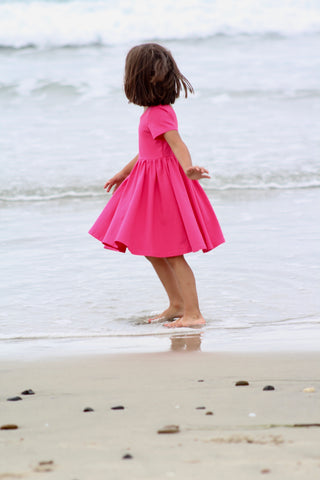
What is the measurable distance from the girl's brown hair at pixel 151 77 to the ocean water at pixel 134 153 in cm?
119

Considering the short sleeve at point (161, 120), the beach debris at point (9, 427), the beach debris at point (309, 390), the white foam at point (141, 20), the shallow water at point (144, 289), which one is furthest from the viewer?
the white foam at point (141, 20)

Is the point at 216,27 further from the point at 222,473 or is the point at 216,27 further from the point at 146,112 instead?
the point at 222,473

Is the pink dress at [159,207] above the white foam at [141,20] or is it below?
below

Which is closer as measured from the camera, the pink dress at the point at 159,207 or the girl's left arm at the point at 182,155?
the girl's left arm at the point at 182,155

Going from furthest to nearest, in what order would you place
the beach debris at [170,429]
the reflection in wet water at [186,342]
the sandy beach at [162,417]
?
the reflection in wet water at [186,342], the beach debris at [170,429], the sandy beach at [162,417]

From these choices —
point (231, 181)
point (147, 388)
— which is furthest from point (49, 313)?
point (231, 181)

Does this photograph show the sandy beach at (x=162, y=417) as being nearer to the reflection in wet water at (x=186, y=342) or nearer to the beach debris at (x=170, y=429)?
the beach debris at (x=170, y=429)

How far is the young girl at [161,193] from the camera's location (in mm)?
3713

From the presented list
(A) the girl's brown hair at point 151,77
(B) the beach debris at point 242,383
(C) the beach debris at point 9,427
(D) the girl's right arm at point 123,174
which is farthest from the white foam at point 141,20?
(C) the beach debris at point 9,427

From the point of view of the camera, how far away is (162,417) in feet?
7.11

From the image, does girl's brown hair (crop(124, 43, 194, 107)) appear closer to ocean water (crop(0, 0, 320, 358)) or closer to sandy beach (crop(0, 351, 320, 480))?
ocean water (crop(0, 0, 320, 358))

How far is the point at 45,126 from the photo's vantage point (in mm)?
11445

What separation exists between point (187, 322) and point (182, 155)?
863 mm

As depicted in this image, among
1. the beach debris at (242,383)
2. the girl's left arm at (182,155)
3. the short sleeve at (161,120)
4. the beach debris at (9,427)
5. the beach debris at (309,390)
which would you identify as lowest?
the beach debris at (242,383)
